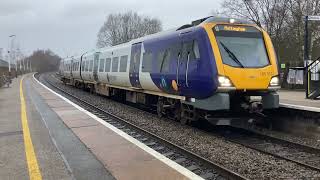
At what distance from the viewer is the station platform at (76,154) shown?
770 cm

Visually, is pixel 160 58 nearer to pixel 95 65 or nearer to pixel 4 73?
pixel 95 65

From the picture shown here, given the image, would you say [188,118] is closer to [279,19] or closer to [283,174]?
[283,174]

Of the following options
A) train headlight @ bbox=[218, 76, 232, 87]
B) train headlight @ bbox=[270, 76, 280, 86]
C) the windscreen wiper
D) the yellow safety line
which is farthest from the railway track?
train headlight @ bbox=[270, 76, 280, 86]

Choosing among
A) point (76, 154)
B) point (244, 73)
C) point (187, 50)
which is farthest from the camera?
point (187, 50)

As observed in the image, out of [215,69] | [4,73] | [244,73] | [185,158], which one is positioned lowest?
[185,158]

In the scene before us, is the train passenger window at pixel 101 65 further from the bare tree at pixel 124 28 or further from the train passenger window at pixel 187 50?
the bare tree at pixel 124 28

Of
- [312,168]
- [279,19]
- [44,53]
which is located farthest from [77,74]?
[44,53]

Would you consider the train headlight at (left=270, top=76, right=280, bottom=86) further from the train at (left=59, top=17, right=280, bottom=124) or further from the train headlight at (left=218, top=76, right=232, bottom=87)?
the train headlight at (left=218, top=76, right=232, bottom=87)

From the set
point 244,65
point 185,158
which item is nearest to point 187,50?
point 244,65

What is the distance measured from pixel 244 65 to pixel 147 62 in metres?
5.72

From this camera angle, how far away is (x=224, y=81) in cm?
1162

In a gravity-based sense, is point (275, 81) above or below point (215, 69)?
below

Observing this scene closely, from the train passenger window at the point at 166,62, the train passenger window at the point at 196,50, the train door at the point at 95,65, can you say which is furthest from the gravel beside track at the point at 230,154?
the train door at the point at 95,65

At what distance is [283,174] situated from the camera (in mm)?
7930
